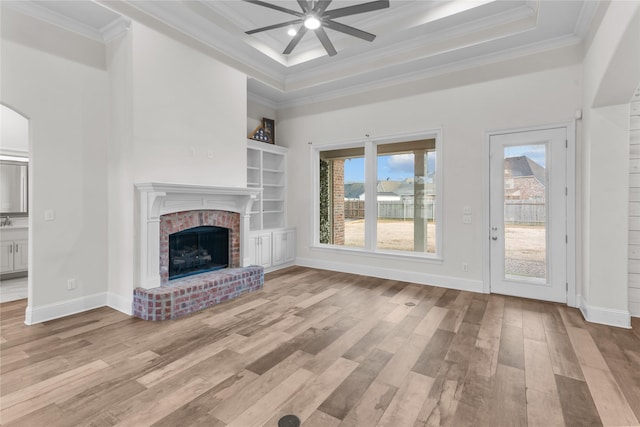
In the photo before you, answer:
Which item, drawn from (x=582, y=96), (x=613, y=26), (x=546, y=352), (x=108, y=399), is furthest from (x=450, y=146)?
(x=108, y=399)

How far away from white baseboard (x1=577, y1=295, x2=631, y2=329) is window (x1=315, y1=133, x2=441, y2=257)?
188 cm

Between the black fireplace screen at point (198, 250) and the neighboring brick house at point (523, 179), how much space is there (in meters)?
4.25

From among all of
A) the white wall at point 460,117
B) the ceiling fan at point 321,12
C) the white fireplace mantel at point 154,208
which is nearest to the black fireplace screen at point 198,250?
the white fireplace mantel at point 154,208

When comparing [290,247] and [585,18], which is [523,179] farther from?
[290,247]

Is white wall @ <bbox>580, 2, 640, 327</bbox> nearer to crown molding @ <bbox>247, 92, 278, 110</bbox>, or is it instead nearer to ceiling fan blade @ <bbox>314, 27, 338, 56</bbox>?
ceiling fan blade @ <bbox>314, 27, 338, 56</bbox>

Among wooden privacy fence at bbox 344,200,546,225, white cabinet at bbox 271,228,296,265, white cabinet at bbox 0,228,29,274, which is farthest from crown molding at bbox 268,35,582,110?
white cabinet at bbox 0,228,29,274

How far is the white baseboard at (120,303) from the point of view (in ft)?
11.6

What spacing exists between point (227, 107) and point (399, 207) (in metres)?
3.30

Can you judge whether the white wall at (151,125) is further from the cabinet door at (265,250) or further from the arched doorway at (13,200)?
the arched doorway at (13,200)

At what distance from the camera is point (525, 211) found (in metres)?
4.10

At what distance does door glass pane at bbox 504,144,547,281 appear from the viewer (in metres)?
4.03

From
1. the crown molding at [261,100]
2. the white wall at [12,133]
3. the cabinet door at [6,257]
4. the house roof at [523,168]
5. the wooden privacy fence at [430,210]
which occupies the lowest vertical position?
the cabinet door at [6,257]

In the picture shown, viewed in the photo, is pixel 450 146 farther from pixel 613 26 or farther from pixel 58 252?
pixel 58 252

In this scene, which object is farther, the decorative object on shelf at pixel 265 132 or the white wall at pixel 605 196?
the decorative object on shelf at pixel 265 132
